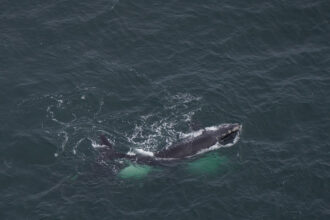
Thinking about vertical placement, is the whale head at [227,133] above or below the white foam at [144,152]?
above

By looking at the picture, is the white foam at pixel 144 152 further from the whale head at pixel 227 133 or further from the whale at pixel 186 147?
the whale head at pixel 227 133

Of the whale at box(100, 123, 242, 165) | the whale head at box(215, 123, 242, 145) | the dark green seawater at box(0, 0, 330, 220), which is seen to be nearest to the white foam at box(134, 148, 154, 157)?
the whale at box(100, 123, 242, 165)

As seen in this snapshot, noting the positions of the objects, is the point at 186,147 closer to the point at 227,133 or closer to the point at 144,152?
the point at 144,152

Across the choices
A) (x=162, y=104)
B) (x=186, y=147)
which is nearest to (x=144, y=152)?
(x=186, y=147)

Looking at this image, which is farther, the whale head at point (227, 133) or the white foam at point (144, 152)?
the whale head at point (227, 133)

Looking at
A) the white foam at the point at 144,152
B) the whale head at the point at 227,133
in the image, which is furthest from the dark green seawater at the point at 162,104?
the whale head at the point at 227,133

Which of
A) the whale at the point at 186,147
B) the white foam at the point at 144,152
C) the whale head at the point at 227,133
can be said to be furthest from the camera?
the whale head at the point at 227,133

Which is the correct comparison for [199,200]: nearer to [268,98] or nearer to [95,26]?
[268,98]
